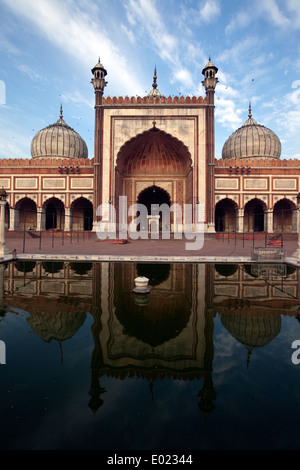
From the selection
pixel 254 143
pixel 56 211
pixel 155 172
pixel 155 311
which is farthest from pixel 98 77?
pixel 155 311

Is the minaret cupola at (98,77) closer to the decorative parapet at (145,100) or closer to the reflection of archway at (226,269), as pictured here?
the decorative parapet at (145,100)

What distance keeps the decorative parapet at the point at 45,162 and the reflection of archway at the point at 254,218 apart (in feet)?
53.2

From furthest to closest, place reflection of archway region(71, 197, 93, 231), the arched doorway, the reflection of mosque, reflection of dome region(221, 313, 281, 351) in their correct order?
the arched doorway < reflection of archway region(71, 197, 93, 231) < reflection of dome region(221, 313, 281, 351) < the reflection of mosque

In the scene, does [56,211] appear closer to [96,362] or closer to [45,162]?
[45,162]

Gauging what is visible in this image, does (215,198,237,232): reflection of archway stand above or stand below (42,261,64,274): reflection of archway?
above

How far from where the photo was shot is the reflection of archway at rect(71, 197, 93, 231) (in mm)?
25406

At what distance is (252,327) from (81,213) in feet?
81.3

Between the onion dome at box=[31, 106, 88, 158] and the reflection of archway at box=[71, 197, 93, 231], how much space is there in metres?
5.49

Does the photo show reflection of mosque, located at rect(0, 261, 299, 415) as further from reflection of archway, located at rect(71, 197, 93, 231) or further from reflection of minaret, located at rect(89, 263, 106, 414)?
reflection of archway, located at rect(71, 197, 93, 231)

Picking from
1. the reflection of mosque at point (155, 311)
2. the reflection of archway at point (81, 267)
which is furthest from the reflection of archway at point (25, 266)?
the reflection of archway at point (81, 267)

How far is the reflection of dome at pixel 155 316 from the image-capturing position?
11.3 ft

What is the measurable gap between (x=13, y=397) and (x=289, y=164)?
26503 millimetres

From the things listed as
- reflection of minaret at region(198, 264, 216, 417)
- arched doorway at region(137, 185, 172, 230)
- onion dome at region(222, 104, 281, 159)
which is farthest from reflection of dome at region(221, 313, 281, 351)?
onion dome at region(222, 104, 281, 159)
